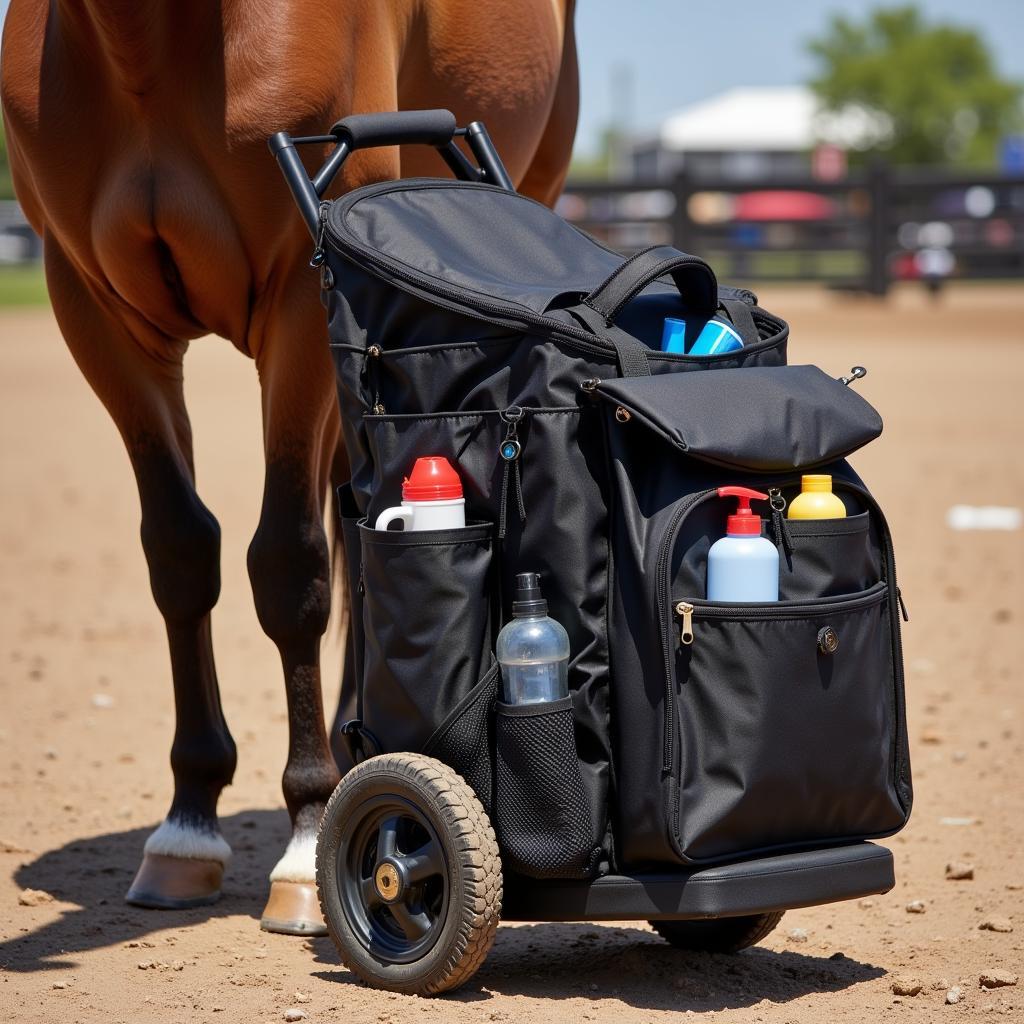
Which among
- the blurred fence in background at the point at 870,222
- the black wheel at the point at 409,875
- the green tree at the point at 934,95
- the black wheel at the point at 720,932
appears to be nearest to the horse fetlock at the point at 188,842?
the black wheel at the point at 409,875

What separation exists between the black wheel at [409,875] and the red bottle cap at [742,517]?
1.99ft

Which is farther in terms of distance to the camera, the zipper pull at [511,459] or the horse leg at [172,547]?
the horse leg at [172,547]

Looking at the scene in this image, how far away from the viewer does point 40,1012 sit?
268cm

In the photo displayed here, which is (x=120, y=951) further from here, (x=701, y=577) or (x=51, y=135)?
(x=51, y=135)

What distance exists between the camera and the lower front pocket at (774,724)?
2520mm

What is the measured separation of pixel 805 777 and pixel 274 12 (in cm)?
179

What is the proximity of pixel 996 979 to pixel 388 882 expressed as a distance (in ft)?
3.54

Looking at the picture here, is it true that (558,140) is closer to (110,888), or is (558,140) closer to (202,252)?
(202,252)

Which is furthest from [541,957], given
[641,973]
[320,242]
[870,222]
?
[870,222]

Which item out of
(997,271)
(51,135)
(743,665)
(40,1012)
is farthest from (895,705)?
(997,271)

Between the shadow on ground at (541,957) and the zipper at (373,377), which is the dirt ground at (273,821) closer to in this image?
the shadow on ground at (541,957)

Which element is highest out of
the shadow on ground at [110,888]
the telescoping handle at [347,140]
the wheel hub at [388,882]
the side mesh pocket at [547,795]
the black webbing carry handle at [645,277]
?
the telescoping handle at [347,140]

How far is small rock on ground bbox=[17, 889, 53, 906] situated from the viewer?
11.2ft

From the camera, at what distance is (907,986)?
2.76 meters
